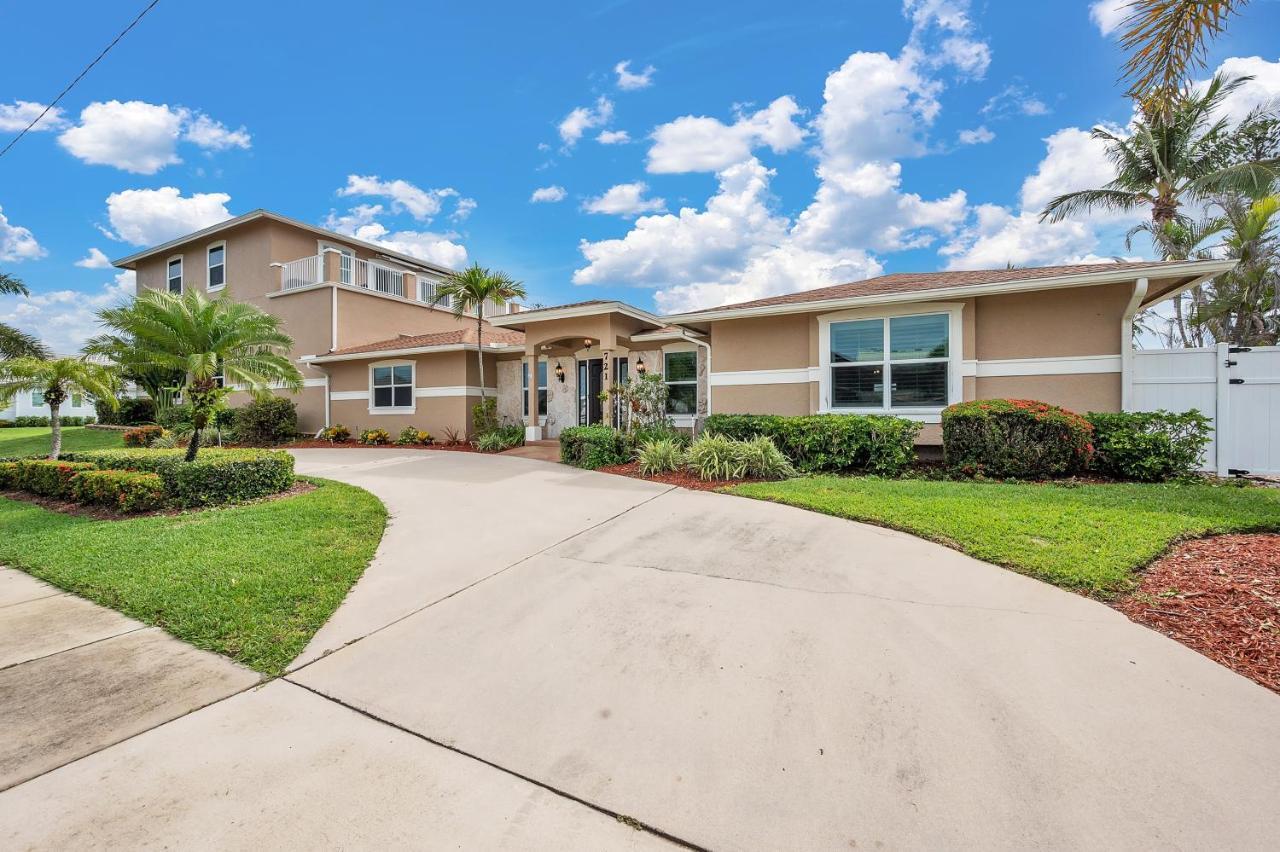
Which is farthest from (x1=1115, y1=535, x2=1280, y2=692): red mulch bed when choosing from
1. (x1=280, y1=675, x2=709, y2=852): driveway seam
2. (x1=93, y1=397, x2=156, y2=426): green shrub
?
(x1=93, y1=397, x2=156, y2=426): green shrub

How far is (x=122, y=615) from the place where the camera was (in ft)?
13.0

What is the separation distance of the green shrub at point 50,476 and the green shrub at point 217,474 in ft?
A: 1.32

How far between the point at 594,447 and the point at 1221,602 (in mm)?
8536

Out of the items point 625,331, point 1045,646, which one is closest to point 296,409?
point 625,331

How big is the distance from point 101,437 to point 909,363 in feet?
81.4

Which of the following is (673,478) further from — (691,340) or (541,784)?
(541,784)

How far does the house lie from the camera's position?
→ 892 cm

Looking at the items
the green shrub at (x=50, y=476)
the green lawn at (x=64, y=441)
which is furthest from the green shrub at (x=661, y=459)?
the green lawn at (x=64, y=441)

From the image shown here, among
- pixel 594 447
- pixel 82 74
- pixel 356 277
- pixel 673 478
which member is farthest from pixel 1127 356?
pixel 356 277

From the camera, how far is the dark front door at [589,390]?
606 inches

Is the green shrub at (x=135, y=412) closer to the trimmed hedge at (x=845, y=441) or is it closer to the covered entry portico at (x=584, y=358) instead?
the covered entry portico at (x=584, y=358)

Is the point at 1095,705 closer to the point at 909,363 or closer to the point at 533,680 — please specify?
the point at 533,680

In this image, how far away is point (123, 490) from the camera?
23.8 ft

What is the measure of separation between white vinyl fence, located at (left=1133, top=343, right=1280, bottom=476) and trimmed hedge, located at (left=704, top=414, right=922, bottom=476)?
3.73 metres
